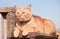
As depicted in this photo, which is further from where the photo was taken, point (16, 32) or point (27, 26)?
point (27, 26)

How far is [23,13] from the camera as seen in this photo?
3727mm

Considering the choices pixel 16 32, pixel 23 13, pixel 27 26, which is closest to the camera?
pixel 16 32

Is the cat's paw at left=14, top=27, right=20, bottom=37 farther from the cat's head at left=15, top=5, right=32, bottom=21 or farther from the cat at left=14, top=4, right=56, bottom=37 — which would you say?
the cat's head at left=15, top=5, right=32, bottom=21

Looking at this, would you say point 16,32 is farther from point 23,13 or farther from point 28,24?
point 23,13

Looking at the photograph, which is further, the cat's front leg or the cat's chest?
the cat's chest

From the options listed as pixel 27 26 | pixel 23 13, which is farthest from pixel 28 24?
pixel 23 13

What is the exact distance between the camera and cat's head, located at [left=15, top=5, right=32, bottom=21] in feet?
12.0

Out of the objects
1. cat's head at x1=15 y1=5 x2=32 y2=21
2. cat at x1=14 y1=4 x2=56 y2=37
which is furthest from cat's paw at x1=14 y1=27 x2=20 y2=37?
cat's head at x1=15 y1=5 x2=32 y2=21

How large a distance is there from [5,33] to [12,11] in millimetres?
406

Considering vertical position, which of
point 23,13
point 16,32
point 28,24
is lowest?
point 16,32

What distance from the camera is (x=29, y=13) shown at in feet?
12.2

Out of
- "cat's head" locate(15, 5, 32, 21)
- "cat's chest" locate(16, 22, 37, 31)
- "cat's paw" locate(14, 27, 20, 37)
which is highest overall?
"cat's head" locate(15, 5, 32, 21)

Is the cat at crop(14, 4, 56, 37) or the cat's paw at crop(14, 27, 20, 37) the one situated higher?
the cat at crop(14, 4, 56, 37)

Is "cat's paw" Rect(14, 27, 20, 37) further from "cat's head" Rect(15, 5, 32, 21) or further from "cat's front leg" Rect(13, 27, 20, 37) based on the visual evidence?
"cat's head" Rect(15, 5, 32, 21)
